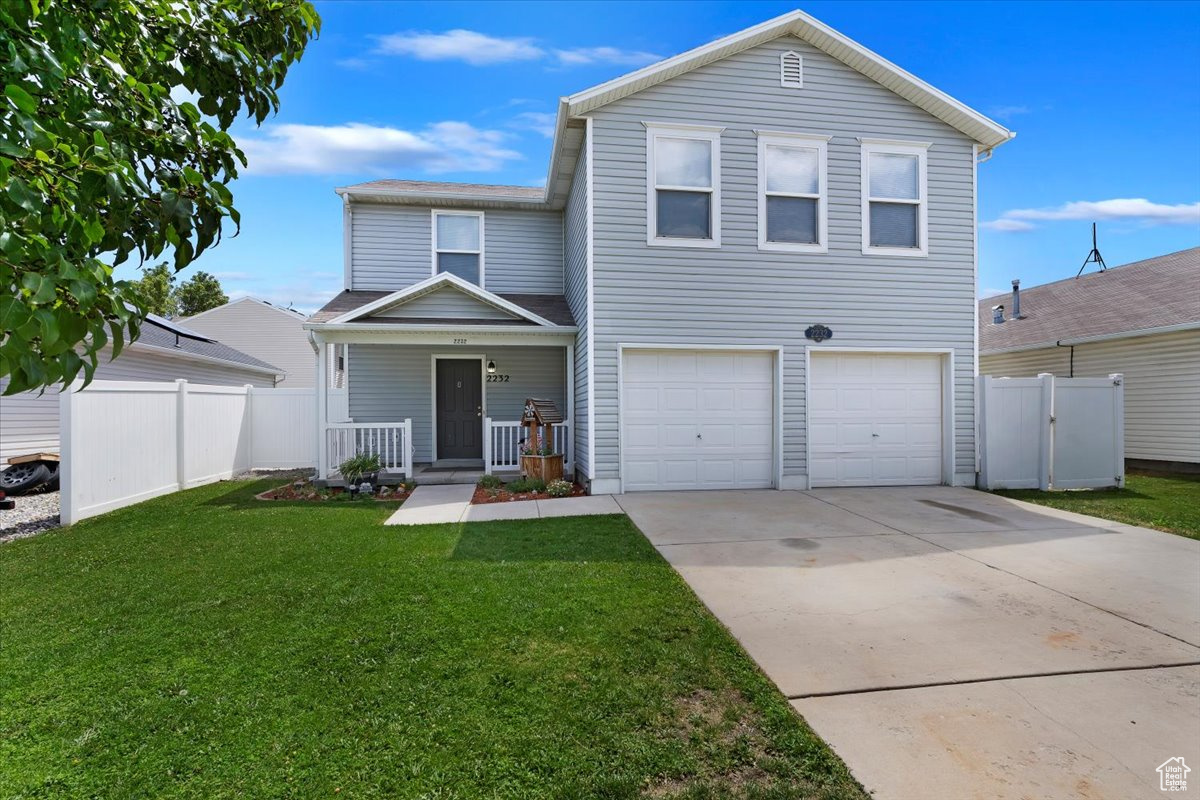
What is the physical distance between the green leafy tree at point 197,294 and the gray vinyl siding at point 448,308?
3854 cm

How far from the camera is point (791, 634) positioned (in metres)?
3.55

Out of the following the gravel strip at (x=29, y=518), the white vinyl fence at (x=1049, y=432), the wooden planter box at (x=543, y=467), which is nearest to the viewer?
the gravel strip at (x=29, y=518)

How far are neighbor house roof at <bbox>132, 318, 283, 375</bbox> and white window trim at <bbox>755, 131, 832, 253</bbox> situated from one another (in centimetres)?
1134

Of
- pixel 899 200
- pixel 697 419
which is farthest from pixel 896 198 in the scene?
pixel 697 419

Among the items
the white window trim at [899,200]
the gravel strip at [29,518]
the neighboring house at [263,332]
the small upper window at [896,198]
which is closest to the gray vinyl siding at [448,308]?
the gravel strip at [29,518]

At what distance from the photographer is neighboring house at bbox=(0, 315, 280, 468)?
9.55m

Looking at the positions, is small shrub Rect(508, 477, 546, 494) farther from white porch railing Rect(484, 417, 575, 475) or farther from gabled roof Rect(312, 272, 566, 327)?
gabled roof Rect(312, 272, 566, 327)

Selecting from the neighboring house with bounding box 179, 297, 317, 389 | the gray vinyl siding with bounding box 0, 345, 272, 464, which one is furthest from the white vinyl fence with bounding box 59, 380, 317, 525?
the neighboring house with bounding box 179, 297, 317, 389

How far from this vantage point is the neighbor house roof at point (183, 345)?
12367 millimetres

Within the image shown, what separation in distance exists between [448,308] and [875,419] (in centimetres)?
769

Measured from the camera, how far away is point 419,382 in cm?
1161

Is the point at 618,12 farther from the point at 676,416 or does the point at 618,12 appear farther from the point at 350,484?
the point at 350,484

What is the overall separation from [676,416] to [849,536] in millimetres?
3407

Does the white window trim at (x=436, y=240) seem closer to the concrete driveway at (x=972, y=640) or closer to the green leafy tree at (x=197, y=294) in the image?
the concrete driveway at (x=972, y=640)
